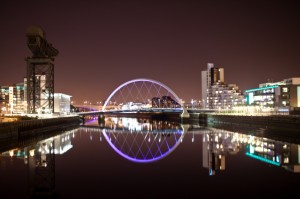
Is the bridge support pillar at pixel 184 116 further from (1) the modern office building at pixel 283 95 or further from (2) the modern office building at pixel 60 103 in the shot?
(2) the modern office building at pixel 60 103

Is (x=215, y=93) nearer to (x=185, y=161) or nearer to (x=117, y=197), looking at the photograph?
(x=185, y=161)

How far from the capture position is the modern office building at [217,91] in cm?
11644

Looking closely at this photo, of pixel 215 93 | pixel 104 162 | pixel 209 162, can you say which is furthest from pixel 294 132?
pixel 215 93

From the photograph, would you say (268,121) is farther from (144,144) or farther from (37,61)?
(37,61)

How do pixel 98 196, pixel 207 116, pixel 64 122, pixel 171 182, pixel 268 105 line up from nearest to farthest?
pixel 98 196 → pixel 171 182 → pixel 64 122 → pixel 207 116 → pixel 268 105

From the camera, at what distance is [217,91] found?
415 feet

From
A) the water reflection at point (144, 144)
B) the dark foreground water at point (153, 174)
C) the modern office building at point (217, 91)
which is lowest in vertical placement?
the water reflection at point (144, 144)

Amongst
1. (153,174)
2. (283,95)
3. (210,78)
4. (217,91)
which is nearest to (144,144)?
(153,174)

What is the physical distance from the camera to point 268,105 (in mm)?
85312

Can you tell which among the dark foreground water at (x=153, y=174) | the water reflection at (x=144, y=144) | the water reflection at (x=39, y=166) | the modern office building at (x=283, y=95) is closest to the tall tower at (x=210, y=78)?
the modern office building at (x=283, y=95)

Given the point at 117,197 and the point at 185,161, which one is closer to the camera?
the point at 117,197

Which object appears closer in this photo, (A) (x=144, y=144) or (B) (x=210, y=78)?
(A) (x=144, y=144)

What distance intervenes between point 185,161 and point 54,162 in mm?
8949

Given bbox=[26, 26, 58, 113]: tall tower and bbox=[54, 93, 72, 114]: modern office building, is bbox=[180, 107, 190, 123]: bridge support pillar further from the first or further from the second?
bbox=[26, 26, 58, 113]: tall tower
